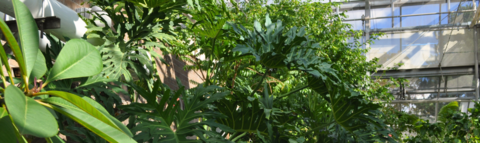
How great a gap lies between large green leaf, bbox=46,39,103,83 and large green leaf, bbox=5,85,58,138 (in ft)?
0.65

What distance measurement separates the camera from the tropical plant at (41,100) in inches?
20.2

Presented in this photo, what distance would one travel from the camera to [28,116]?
1.69 feet

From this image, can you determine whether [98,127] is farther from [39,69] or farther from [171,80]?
[171,80]

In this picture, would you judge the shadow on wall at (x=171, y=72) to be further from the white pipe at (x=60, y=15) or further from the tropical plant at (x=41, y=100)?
the tropical plant at (x=41, y=100)

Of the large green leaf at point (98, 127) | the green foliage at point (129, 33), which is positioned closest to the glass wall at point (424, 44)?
the green foliage at point (129, 33)

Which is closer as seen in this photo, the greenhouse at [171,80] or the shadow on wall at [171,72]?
the greenhouse at [171,80]

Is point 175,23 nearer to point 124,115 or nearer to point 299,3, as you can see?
point 124,115

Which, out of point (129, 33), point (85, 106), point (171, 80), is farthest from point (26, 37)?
point (171, 80)

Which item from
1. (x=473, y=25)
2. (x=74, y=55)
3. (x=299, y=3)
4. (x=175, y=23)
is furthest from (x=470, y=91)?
(x=74, y=55)

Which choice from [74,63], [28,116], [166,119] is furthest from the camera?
[166,119]

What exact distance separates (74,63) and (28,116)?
10.6 inches

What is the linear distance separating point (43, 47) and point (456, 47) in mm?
9958

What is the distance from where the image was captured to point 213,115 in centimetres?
175

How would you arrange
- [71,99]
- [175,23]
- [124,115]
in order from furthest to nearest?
[175,23] → [124,115] → [71,99]
